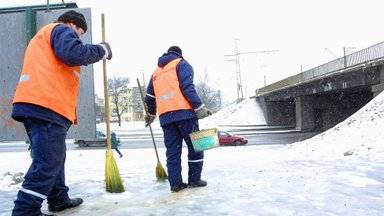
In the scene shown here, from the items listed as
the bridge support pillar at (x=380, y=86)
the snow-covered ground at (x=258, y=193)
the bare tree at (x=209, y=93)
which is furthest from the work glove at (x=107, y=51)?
the bare tree at (x=209, y=93)

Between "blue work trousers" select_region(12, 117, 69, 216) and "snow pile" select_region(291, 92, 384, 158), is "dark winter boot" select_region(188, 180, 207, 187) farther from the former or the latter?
"snow pile" select_region(291, 92, 384, 158)

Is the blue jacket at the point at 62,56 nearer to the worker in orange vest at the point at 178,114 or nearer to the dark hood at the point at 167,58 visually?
the worker in orange vest at the point at 178,114

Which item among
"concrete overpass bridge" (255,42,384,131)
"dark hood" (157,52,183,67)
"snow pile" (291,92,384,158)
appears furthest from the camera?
"concrete overpass bridge" (255,42,384,131)

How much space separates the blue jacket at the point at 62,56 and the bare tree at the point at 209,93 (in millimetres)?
71914

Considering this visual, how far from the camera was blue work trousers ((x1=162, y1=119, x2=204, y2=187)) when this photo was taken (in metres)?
4.23

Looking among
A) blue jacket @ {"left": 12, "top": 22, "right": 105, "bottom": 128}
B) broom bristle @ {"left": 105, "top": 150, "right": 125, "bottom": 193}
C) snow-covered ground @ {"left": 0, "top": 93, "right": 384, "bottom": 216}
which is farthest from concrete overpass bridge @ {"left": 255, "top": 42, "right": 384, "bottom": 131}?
blue jacket @ {"left": 12, "top": 22, "right": 105, "bottom": 128}

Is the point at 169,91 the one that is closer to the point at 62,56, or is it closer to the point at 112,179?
the point at 112,179

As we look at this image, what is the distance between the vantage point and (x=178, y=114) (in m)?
4.23

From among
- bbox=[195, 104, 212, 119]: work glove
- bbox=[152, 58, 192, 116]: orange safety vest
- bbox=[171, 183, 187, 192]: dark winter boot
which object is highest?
bbox=[152, 58, 192, 116]: orange safety vest

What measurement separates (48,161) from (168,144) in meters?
1.69

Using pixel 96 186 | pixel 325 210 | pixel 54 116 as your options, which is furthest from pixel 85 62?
→ pixel 325 210

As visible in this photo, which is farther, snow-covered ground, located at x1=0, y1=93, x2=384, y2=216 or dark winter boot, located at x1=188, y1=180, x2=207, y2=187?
dark winter boot, located at x1=188, y1=180, x2=207, y2=187

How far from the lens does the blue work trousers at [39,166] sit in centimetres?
274

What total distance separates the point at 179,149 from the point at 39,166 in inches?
71.0
